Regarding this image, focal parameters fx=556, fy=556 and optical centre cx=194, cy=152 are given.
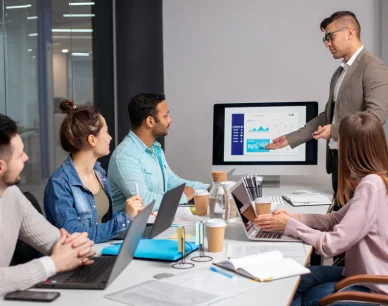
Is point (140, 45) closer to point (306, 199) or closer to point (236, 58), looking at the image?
point (236, 58)

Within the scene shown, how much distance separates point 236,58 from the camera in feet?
15.0

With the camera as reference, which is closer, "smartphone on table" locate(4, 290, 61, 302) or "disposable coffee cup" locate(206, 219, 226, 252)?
"smartphone on table" locate(4, 290, 61, 302)

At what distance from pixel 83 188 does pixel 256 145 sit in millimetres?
1833

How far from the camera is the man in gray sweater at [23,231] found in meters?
1.66

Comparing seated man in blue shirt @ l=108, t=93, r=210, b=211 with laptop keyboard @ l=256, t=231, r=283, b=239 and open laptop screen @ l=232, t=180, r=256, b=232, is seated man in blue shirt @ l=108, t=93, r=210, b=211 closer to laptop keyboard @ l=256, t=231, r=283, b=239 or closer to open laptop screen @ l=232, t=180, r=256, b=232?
open laptop screen @ l=232, t=180, r=256, b=232

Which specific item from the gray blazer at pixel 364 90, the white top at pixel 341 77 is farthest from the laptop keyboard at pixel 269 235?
the white top at pixel 341 77

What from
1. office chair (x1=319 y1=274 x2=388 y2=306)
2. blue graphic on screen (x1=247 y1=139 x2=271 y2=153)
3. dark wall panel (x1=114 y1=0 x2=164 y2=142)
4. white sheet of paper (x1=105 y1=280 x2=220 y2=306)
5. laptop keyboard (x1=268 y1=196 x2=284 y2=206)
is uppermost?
dark wall panel (x1=114 y1=0 x2=164 y2=142)

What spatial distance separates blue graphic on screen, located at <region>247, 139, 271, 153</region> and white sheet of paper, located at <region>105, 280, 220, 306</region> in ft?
7.83

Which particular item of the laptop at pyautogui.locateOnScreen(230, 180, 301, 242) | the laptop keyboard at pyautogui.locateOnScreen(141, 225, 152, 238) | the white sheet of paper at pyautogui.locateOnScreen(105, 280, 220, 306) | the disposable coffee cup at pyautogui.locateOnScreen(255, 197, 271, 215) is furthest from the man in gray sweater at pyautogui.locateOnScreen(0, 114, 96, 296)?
the disposable coffee cup at pyautogui.locateOnScreen(255, 197, 271, 215)

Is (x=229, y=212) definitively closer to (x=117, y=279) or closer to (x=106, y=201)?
(x=106, y=201)

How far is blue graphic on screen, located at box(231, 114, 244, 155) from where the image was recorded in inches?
155

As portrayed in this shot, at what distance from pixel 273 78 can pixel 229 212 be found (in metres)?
2.10

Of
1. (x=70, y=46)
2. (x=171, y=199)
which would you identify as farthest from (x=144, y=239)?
(x=70, y=46)

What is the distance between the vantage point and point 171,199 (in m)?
2.32
